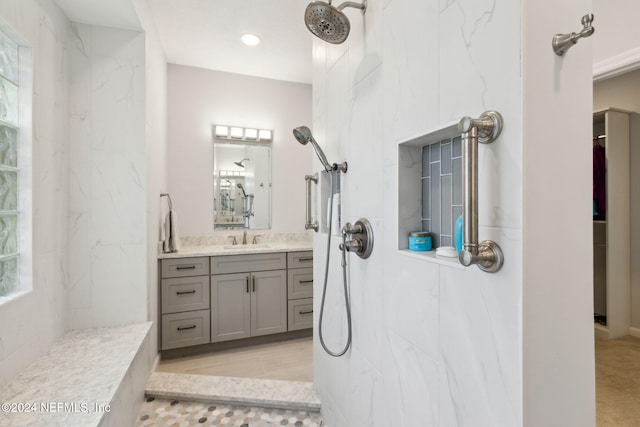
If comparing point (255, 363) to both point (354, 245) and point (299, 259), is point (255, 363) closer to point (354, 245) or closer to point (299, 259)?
point (299, 259)

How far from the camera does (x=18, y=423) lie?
114 centimetres

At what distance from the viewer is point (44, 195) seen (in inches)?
66.3

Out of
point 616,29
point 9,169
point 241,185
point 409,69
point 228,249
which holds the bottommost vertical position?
point 228,249

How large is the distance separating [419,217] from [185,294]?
87.2 inches

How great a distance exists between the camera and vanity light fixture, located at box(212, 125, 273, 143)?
10.6 ft

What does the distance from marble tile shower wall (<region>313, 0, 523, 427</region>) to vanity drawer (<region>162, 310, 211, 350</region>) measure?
55.5 inches

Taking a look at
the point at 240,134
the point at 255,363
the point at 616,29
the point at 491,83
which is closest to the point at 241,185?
the point at 240,134

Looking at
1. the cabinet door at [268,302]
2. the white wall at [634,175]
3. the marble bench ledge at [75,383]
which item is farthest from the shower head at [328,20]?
the white wall at [634,175]

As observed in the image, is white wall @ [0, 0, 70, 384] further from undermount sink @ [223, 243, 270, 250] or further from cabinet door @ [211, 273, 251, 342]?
undermount sink @ [223, 243, 270, 250]

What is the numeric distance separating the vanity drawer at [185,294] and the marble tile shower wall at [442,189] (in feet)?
7.07

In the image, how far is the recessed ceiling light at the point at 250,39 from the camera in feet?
8.50

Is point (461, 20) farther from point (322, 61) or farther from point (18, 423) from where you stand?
point (18, 423)

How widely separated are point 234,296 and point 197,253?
0.51 m

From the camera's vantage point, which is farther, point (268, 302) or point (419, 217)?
point (268, 302)
